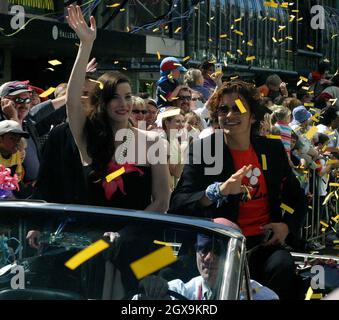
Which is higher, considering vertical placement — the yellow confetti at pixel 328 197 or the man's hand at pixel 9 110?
the man's hand at pixel 9 110

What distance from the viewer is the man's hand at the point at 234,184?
17.0 feet

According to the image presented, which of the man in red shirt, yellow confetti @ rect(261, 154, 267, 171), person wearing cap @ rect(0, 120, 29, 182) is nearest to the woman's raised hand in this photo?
the man in red shirt

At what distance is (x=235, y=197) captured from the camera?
5.49 m

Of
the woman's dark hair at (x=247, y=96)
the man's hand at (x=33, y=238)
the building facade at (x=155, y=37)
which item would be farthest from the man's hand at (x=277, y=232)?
the building facade at (x=155, y=37)

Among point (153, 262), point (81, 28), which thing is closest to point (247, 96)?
point (81, 28)

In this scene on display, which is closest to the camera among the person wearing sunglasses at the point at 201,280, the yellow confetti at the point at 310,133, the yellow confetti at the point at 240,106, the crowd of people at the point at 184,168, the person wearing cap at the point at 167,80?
the person wearing sunglasses at the point at 201,280

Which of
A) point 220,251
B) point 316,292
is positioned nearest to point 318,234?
point 316,292

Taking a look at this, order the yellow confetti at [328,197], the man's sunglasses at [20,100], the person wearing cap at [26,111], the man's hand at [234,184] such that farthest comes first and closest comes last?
the yellow confetti at [328,197] < the man's sunglasses at [20,100] < the person wearing cap at [26,111] < the man's hand at [234,184]

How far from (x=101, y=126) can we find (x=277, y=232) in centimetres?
134

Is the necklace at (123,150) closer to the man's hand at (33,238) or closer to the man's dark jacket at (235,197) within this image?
the man's dark jacket at (235,197)

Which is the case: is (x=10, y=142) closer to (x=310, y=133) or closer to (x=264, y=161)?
(x=264, y=161)

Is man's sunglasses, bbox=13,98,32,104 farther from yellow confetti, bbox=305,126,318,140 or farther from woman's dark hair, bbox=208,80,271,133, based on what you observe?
yellow confetti, bbox=305,126,318,140

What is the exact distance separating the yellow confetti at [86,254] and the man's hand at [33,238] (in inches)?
6.5

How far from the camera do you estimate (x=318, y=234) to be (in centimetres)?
1168
